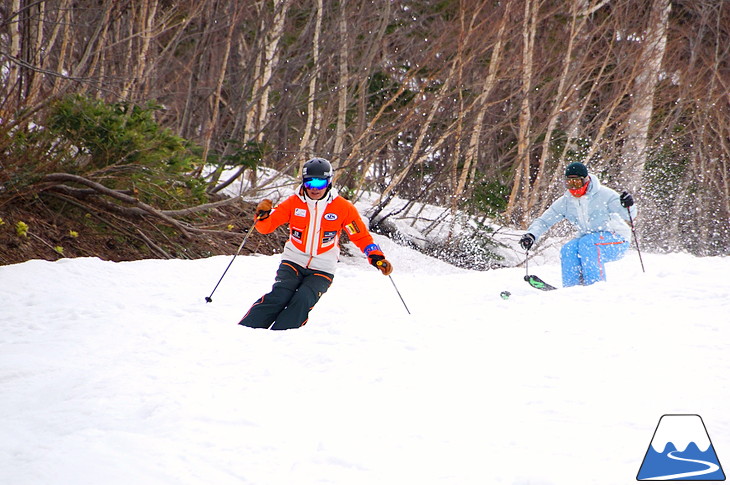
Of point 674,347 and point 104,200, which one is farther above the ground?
point 104,200

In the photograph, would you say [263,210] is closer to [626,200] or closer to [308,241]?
[308,241]

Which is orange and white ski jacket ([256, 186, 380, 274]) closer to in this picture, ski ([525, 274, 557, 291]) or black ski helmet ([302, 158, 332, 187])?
black ski helmet ([302, 158, 332, 187])

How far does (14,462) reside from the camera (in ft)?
7.61

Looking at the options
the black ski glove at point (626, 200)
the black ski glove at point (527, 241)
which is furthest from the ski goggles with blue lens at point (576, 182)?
the black ski glove at point (527, 241)

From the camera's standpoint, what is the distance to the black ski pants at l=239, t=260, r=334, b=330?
4.91 metres

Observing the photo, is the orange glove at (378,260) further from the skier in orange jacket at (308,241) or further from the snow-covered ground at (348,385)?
the snow-covered ground at (348,385)

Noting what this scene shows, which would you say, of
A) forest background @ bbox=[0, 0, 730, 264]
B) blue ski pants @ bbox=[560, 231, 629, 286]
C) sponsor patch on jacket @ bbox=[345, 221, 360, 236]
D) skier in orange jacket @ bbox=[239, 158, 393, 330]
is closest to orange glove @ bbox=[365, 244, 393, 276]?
skier in orange jacket @ bbox=[239, 158, 393, 330]

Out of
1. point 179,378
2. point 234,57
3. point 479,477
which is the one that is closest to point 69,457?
point 179,378

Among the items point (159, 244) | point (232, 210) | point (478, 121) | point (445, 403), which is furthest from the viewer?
point (478, 121)

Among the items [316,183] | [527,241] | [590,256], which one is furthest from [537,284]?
[316,183]

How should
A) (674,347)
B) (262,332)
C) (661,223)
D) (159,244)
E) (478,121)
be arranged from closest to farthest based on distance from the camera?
(674,347)
(262,332)
(159,244)
(478,121)
(661,223)

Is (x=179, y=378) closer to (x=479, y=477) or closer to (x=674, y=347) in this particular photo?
(x=479, y=477)

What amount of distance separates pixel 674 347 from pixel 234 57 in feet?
49.5

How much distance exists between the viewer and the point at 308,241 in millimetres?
5223
